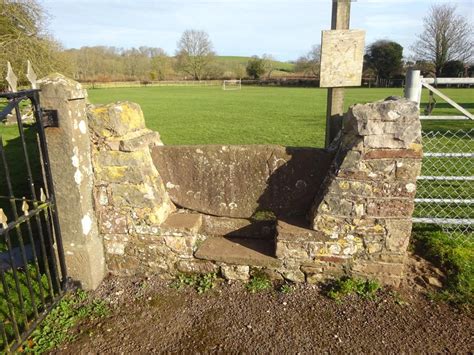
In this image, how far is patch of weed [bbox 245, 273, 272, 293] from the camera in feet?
11.2

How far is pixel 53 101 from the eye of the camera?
3.07 meters

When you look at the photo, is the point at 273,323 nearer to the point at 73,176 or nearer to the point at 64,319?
the point at 64,319

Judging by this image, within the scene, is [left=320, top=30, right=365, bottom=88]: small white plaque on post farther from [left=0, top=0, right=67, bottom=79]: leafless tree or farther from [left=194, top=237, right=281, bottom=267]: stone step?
[left=0, top=0, right=67, bottom=79]: leafless tree

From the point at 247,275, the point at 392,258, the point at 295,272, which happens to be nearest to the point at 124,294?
the point at 247,275

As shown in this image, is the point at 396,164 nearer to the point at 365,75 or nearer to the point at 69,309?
the point at 69,309

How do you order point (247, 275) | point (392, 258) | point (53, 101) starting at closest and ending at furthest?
1. point (53, 101)
2. point (392, 258)
3. point (247, 275)

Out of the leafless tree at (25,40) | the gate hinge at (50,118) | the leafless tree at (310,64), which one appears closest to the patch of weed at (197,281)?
the gate hinge at (50,118)

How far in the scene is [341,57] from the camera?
3439mm

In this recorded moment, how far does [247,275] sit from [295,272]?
1.60 ft

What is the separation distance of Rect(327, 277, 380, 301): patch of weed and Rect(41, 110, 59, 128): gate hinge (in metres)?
2.99

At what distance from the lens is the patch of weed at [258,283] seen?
3410mm

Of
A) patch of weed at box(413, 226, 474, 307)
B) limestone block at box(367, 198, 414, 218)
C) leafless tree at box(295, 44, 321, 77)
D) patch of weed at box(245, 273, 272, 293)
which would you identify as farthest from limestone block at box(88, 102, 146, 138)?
leafless tree at box(295, 44, 321, 77)

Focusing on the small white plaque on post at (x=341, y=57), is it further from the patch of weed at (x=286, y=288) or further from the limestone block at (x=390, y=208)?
the patch of weed at (x=286, y=288)

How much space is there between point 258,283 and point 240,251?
361 mm
